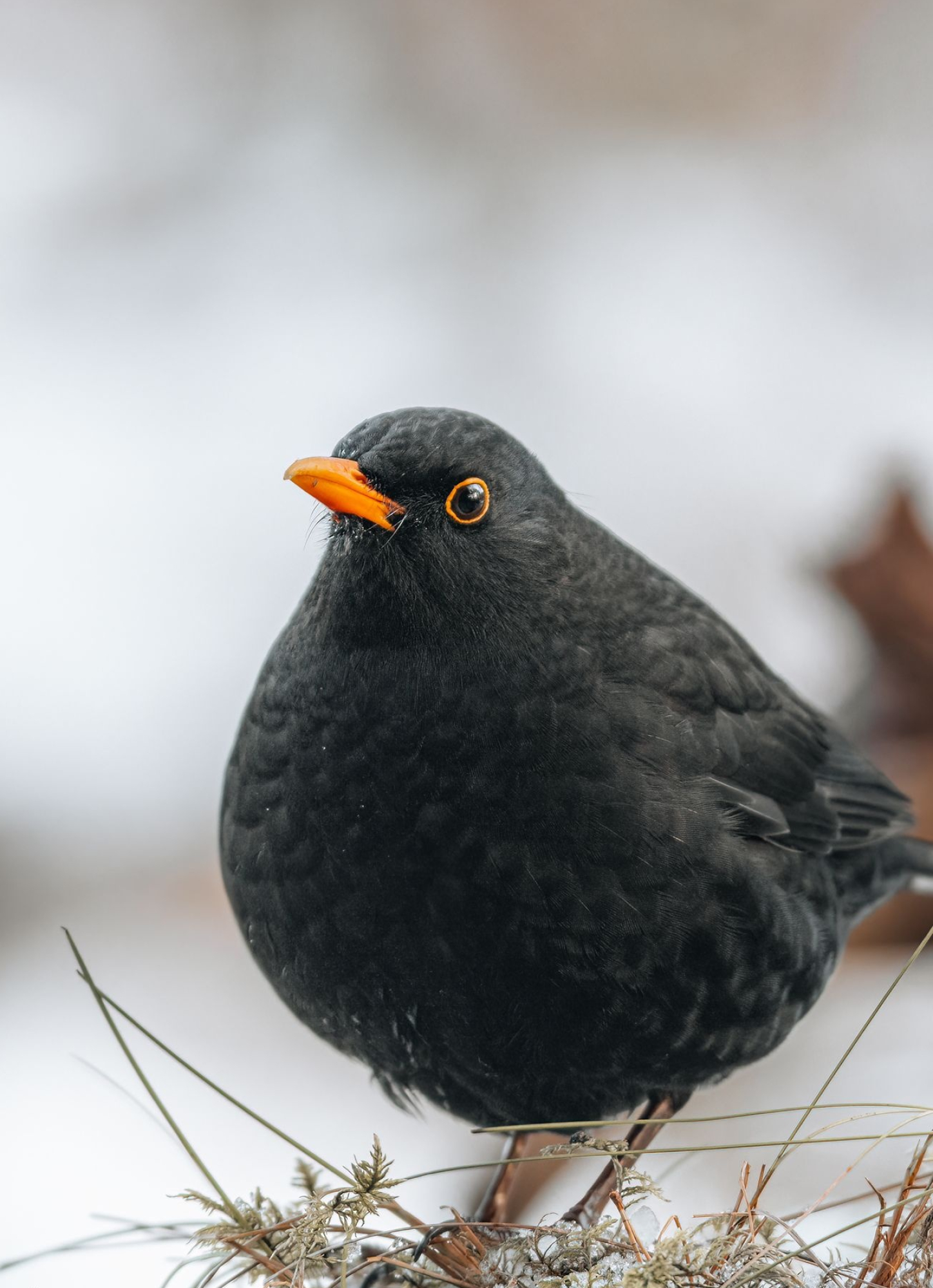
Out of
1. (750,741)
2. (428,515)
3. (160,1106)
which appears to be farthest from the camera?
(750,741)

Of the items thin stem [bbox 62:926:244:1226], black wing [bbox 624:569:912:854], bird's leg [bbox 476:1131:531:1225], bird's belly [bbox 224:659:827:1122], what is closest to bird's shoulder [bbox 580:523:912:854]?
black wing [bbox 624:569:912:854]

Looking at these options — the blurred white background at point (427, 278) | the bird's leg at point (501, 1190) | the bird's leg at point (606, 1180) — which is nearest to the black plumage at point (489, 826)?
the bird's leg at point (606, 1180)

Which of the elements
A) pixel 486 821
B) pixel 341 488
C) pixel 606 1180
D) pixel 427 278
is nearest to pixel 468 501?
pixel 341 488

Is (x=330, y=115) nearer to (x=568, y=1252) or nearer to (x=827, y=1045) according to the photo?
(x=827, y=1045)

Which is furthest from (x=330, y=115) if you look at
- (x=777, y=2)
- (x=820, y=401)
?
(x=820, y=401)

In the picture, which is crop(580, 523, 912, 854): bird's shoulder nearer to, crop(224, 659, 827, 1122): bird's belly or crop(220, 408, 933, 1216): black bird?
crop(220, 408, 933, 1216): black bird

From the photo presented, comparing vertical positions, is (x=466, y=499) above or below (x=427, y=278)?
below

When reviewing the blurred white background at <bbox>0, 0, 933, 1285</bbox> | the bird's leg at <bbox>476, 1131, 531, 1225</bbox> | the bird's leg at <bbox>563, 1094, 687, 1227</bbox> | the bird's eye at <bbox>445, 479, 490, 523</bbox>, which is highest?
the blurred white background at <bbox>0, 0, 933, 1285</bbox>

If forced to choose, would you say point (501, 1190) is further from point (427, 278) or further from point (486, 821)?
point (427, 278)
